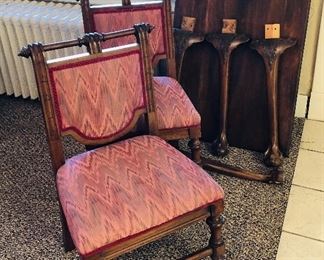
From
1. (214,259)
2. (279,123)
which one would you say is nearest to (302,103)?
(279,123)

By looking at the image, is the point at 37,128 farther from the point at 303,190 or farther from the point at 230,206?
the point at 303,190

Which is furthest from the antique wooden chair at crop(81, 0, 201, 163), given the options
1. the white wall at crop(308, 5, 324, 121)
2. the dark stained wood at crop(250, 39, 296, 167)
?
the white wall at crop(308, 5, 324, 121)

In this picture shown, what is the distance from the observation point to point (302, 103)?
2.43 metres

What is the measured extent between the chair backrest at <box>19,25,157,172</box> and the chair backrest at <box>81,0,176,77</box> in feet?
1.50

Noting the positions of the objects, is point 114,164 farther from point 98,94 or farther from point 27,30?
point 27,30

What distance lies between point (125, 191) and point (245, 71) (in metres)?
1.04

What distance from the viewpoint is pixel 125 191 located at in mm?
1292

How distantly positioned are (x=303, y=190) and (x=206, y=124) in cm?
62

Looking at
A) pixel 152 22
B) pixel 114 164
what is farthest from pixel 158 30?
pixel 114 164

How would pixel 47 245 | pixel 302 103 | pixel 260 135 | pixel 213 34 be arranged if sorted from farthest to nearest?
pixel 302 103, pixel 260 135, pixel 213 34, pixel 47 245

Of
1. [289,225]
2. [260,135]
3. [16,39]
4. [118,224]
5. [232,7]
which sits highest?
[232,7]

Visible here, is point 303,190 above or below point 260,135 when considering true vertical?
below

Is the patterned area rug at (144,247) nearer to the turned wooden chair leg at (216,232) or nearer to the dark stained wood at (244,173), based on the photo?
the dark stained wood at (244,173)

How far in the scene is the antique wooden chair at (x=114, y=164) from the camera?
1.23 meters
